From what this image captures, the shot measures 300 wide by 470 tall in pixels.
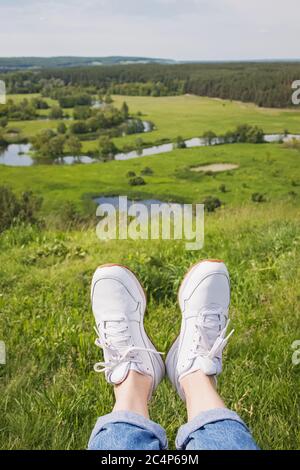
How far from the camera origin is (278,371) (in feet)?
5.30

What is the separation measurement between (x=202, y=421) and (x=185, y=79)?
274 inches

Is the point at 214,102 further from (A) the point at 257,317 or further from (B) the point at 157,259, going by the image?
(A) the point at 257,317

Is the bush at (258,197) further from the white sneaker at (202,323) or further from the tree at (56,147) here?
the white sneaker at (202,323)

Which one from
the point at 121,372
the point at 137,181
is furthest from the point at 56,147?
the point at 121,372

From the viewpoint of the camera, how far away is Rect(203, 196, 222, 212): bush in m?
5.57

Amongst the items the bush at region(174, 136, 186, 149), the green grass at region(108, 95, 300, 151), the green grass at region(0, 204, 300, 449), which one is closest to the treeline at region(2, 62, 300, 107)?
the green grass at region(108, 95, 300, 151)

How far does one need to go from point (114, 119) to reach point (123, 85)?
606 mm

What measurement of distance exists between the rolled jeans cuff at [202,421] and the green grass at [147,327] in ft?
0.57

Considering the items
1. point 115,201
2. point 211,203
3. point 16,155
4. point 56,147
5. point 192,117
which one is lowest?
point 115,201

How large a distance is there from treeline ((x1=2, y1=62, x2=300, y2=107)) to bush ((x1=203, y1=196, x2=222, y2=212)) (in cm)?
215

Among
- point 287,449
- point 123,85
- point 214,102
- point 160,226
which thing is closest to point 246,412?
point 287,449

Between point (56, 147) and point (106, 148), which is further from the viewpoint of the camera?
point (56, 147)

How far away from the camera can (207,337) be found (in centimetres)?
170

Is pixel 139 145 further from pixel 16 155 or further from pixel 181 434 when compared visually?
pixel 181 434
